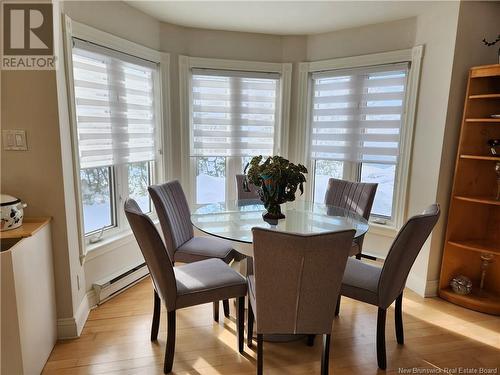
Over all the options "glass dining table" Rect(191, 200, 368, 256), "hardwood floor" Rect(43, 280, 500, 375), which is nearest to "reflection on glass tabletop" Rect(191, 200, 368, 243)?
"glass dining table" Rect(191, 200, 368, 256)

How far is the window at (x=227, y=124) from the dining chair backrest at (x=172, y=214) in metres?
0.94

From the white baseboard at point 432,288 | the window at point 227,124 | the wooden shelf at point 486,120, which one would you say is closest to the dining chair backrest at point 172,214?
the window at point 227,124

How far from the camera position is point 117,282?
8.48 feet

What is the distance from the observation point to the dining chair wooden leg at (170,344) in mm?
1720

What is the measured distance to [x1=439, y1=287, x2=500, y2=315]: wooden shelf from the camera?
2.39m

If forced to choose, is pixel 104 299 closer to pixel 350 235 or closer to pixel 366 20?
pixel 350 235

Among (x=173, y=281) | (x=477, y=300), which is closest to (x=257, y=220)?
(x=173, y=281)

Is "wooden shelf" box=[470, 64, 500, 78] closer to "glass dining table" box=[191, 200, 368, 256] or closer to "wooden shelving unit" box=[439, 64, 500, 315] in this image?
"wooden shelving unit" box=[439, 64, 500, 315]

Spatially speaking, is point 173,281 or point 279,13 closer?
point 173,281

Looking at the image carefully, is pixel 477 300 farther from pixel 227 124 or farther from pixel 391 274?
pixel 227 124

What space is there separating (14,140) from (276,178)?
1567 millimetres

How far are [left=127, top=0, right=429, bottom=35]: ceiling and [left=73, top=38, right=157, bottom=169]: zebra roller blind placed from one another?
0.54 meters

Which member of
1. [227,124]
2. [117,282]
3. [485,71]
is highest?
[485,71]

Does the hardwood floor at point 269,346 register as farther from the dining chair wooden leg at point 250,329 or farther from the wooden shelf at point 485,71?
the wooden shelf at point 485,71
